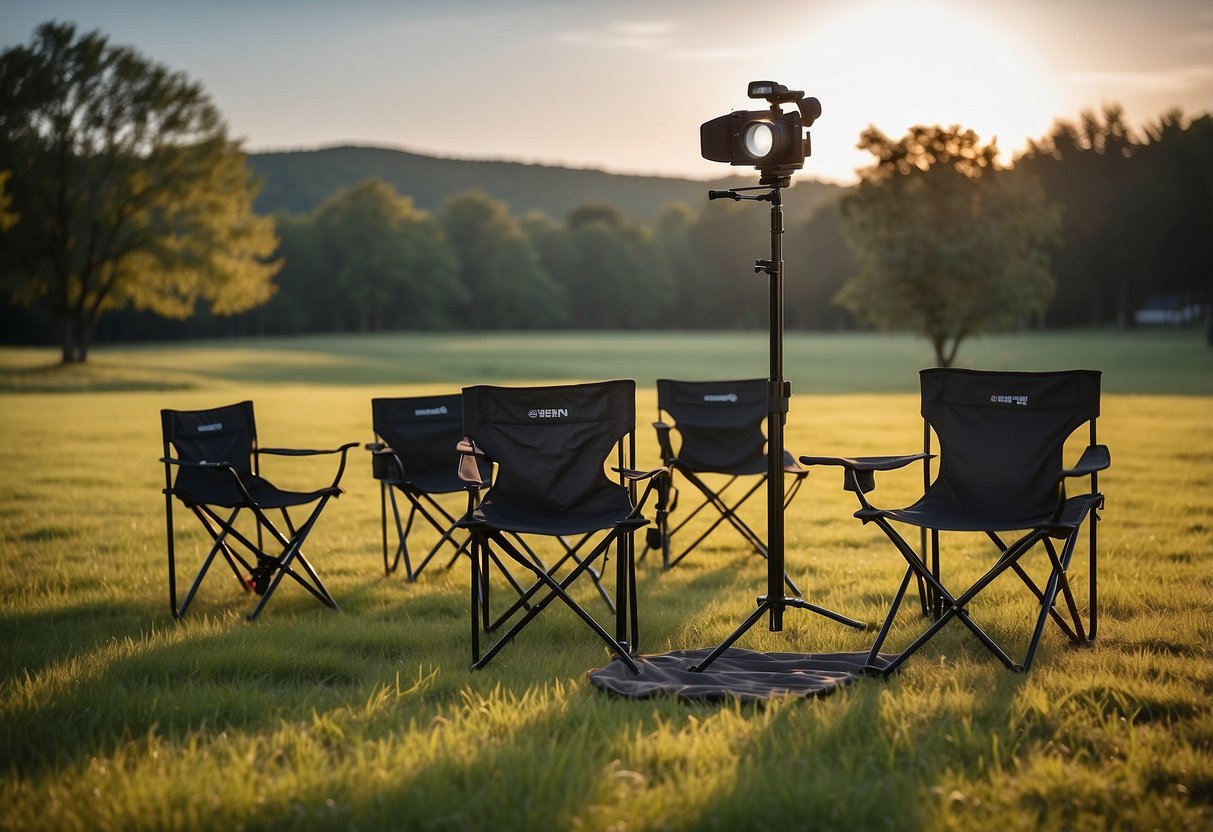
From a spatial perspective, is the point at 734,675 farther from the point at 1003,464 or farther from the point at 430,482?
the point at 430,482

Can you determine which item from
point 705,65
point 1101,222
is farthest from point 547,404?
point 1101,222

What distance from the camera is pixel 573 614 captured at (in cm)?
404

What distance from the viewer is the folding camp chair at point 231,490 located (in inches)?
161

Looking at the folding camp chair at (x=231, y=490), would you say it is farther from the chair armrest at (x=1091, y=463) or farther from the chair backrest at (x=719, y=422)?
the chair armrest at (x=1091, y=463)

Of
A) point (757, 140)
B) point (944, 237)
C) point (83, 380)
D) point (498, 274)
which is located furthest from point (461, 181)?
point (757, 140)

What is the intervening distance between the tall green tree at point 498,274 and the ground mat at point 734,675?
183 ft

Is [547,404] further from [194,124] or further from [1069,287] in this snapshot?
[1069,287]

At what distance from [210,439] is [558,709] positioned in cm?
260

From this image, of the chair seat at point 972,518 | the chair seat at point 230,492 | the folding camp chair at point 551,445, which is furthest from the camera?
the chair seat at point 230,492

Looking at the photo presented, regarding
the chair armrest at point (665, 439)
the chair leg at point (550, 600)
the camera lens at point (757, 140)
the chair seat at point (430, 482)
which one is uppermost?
the camera lens at point (757, 140)

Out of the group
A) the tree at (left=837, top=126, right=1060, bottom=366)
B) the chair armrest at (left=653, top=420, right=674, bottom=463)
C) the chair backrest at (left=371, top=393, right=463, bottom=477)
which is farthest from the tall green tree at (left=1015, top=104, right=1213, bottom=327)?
the chair backrest at (left=371, top=393, right=463, bottom=477)

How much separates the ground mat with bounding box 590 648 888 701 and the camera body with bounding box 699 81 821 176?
5.36ft

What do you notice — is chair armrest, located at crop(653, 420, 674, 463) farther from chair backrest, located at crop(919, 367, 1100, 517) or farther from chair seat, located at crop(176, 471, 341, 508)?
chair seat, located at crop(176, 471, 341, 508)

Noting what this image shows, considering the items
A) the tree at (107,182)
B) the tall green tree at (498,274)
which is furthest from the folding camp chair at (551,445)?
the tall green tree at (498,274)
